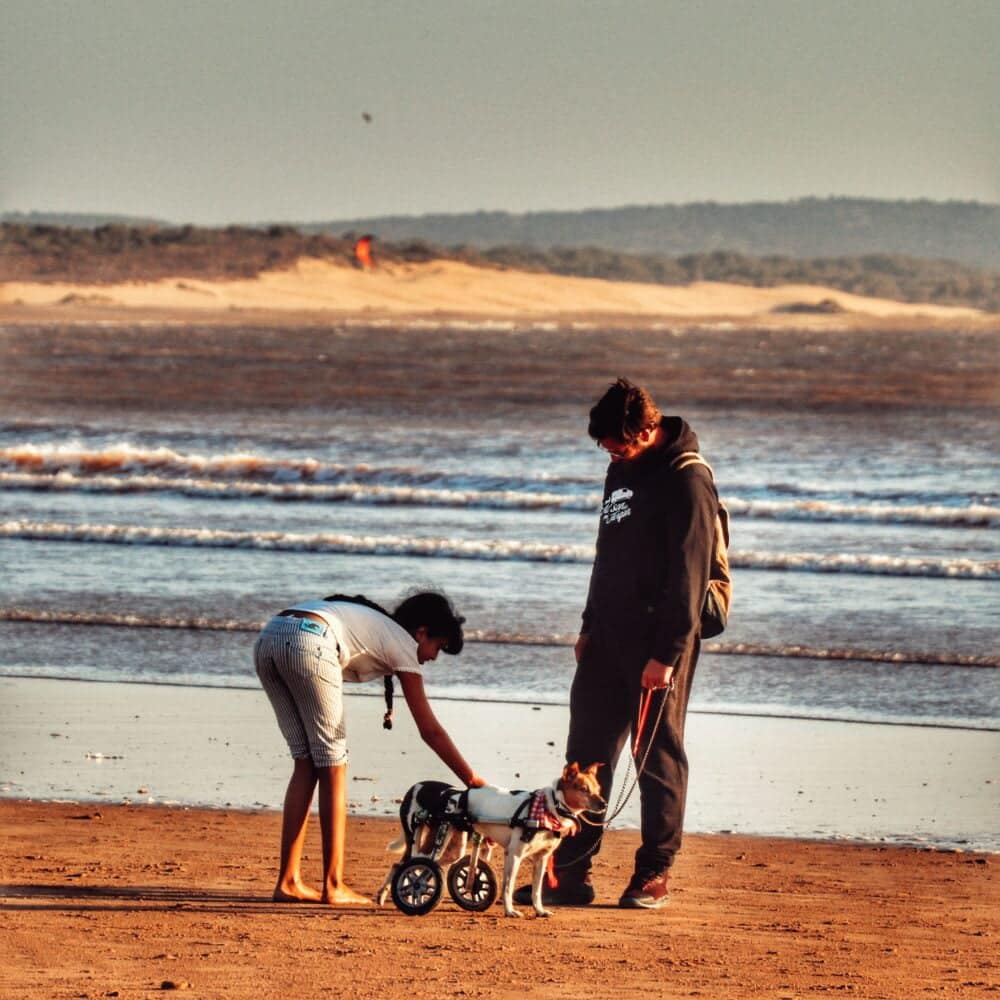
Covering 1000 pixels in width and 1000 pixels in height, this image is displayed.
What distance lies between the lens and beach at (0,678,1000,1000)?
518cm

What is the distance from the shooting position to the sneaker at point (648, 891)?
6.10 meters

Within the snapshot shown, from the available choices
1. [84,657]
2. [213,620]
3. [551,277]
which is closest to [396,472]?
[213,620]

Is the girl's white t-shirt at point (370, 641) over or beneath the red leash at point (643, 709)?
over

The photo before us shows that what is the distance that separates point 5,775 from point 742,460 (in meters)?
23.3

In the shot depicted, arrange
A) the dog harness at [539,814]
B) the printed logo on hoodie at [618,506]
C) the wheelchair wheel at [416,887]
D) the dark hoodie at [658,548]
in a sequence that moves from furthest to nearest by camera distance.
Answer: the printed logo on hoodie at [618,506] → the dark hoodie at [658,548] → the wheelchair wheel at [416,887] → the dog harness at [539,814]

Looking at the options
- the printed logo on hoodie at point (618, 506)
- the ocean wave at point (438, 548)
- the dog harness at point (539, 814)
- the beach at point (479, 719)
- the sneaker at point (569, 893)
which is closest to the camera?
the beach at point (479, 719)

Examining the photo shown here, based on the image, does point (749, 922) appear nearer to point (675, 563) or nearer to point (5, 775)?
point (675, 563)

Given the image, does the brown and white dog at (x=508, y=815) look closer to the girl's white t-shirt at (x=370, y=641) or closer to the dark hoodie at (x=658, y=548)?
the girl's white t-shirt at (x=370, y=641)

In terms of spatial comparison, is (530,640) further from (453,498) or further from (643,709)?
(453,498)

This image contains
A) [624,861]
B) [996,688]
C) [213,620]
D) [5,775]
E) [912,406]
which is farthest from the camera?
[912,406]

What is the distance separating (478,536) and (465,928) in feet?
40.0

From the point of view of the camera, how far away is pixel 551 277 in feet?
616

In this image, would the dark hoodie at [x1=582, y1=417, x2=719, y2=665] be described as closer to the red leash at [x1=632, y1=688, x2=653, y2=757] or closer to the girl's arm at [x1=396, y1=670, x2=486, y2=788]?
the red leash at [x1=632, y1=688, x2=653, y2=757]

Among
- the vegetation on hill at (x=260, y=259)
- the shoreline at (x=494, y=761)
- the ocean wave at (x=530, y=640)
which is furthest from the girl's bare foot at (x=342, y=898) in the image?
the vegetation on hill at (x=260, y=259)
